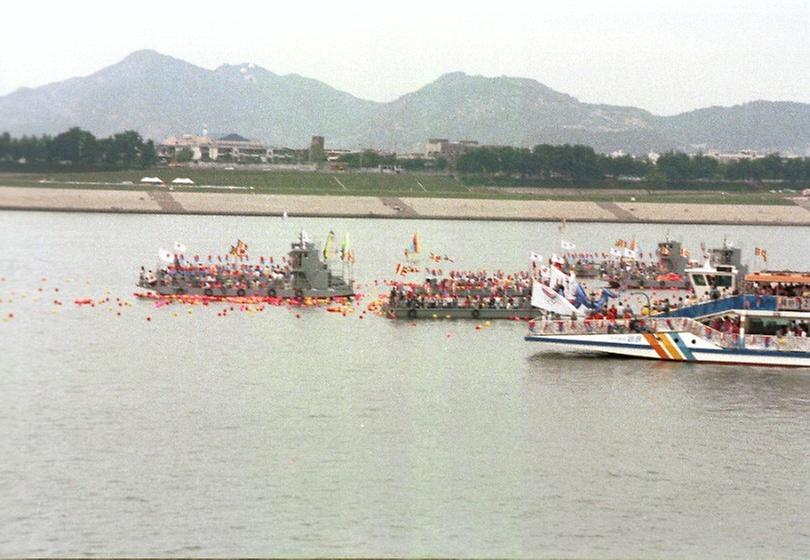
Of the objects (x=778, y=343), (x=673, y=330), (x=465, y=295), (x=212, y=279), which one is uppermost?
(x=673, y=330)

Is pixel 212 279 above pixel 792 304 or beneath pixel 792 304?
beneath

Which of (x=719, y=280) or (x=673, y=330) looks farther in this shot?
(x=719, y=280)

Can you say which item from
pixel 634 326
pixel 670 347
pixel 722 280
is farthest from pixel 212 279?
pixel 670 347

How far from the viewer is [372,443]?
42312 mm

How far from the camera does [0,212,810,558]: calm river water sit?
33.6 meters

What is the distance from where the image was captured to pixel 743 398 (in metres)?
52.6

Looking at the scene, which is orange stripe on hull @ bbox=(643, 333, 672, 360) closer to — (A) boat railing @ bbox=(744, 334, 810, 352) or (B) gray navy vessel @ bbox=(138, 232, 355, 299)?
(A) boat railing @ bbox=(744, 334, 810, 352)

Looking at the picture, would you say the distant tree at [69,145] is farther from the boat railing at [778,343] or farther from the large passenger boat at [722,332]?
the boat railing at [778,343]

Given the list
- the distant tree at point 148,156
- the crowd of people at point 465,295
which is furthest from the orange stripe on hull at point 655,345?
the distant tree at point 148,156

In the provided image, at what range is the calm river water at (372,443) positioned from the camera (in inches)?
1324

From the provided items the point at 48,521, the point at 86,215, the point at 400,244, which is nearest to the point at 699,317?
the point at 48,521

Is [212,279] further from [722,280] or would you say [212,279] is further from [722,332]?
[722,332]

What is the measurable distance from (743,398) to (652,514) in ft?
57.2

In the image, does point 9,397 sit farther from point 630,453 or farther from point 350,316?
point 350,316
